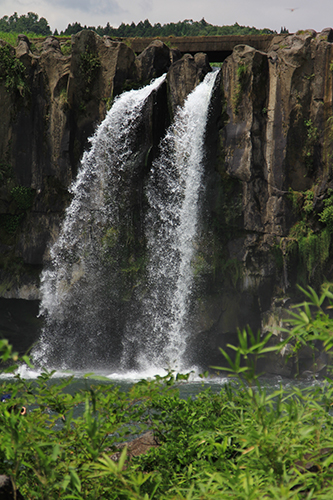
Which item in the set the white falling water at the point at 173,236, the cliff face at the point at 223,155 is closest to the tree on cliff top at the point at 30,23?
the cliff face at the point at 223,155

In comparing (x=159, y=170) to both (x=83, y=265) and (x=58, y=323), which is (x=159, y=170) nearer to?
(x=83, y=265)

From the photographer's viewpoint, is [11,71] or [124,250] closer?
[11,71]

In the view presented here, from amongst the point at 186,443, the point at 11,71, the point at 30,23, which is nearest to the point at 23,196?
the point at 11,71

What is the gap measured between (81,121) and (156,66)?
12.3 ft

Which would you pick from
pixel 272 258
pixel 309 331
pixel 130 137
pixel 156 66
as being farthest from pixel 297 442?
pixel 156 66

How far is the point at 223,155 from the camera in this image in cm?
1789

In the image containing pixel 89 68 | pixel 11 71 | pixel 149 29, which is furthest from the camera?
pixel 149 29

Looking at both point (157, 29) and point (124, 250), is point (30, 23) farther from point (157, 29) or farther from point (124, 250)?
point (124, 250)

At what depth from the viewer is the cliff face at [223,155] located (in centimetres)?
1698

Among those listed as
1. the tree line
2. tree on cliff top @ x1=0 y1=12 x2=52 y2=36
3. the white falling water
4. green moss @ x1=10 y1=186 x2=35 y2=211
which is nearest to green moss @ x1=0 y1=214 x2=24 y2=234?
green moss @ x1=10 y1=186 x2=35 y2=211

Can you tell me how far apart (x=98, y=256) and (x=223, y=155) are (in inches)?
245

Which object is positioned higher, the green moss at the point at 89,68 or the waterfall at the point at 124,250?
the green moss at the point at 89,68

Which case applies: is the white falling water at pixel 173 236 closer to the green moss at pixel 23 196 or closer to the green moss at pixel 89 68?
the green moss at pixel 89 68

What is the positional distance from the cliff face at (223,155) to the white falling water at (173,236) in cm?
45
